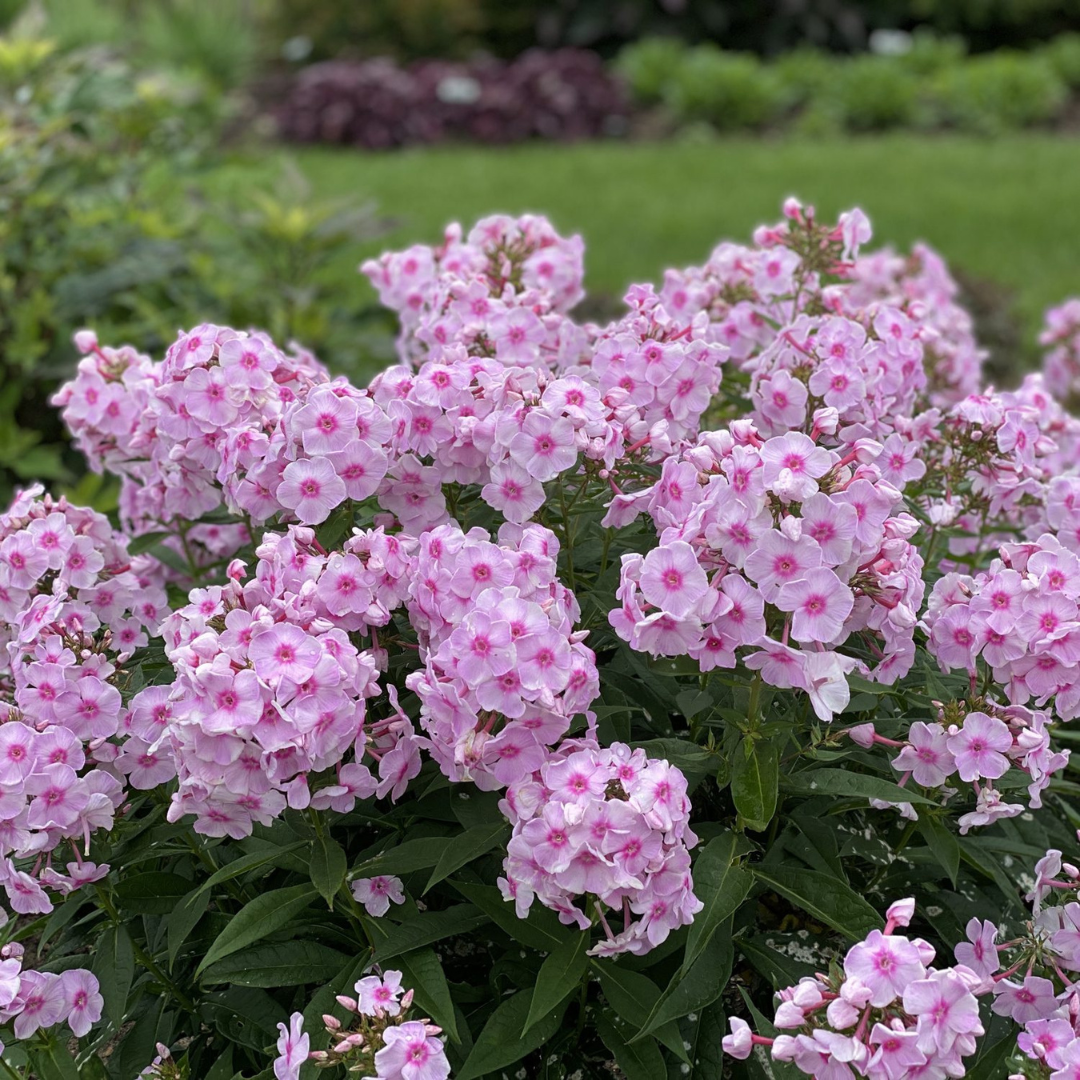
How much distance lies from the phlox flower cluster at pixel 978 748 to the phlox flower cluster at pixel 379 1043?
0.68 meters

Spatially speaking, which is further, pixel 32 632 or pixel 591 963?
pixel 32 632

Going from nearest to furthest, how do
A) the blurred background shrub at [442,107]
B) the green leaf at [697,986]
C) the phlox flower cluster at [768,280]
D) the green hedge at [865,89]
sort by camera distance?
the green leaf at [697,986], the phlox flower cluster at [768,280], the green hedge at [865,89], the blurred background shrub at [442,107]

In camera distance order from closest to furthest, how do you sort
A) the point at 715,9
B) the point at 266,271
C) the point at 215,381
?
the point at 215,381 → the point at 266,271 → the point at 715,9

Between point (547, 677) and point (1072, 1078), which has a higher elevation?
point (547, 677)

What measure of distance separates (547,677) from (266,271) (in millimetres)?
4259

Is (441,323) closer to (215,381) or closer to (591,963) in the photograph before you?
(215,381)

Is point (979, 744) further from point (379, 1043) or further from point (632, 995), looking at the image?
point (379, 1043)

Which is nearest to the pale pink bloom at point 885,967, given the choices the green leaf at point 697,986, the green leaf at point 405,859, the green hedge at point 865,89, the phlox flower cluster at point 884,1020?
the phlox flower cluster at point 884,1020

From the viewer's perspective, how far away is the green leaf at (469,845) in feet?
5.69

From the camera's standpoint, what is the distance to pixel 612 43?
1566 cm

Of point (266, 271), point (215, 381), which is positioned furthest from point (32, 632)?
point (266, 271)

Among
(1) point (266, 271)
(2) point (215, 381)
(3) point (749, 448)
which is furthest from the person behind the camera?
(1) point (266, 271)

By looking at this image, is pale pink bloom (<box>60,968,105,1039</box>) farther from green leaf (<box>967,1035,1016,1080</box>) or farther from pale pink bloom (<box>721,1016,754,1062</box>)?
green leaf (<box>967,1035,1016,1080</box>)

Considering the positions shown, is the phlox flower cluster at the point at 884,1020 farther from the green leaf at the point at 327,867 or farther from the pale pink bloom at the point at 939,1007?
the green leaf at the point at 327,867
